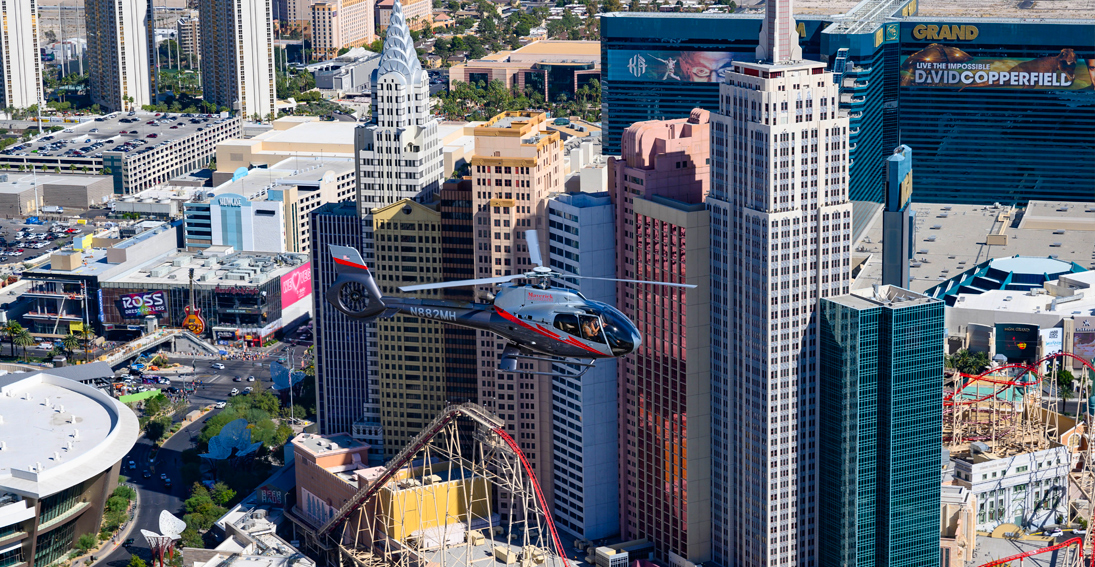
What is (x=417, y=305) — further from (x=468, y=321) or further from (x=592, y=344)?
(x=592, y=344)

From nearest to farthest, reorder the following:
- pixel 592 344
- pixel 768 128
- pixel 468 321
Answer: pixel 592 344 < pixel 468 321 < pixel 768 128

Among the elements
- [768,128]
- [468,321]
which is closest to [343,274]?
[468,321]

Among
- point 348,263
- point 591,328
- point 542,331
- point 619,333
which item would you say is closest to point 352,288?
point 348,263

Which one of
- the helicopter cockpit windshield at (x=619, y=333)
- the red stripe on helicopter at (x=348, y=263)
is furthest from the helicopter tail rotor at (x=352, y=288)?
the helicopter cockpit windshield at (x=619, y=333)

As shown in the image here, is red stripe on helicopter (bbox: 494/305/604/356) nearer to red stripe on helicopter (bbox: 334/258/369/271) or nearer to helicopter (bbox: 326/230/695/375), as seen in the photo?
helicopter (bbox: 326/230/695/375)

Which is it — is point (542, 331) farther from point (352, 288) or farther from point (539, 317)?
point (352, 288)

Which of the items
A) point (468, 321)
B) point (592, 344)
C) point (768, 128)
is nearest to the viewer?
point (592, 344)
